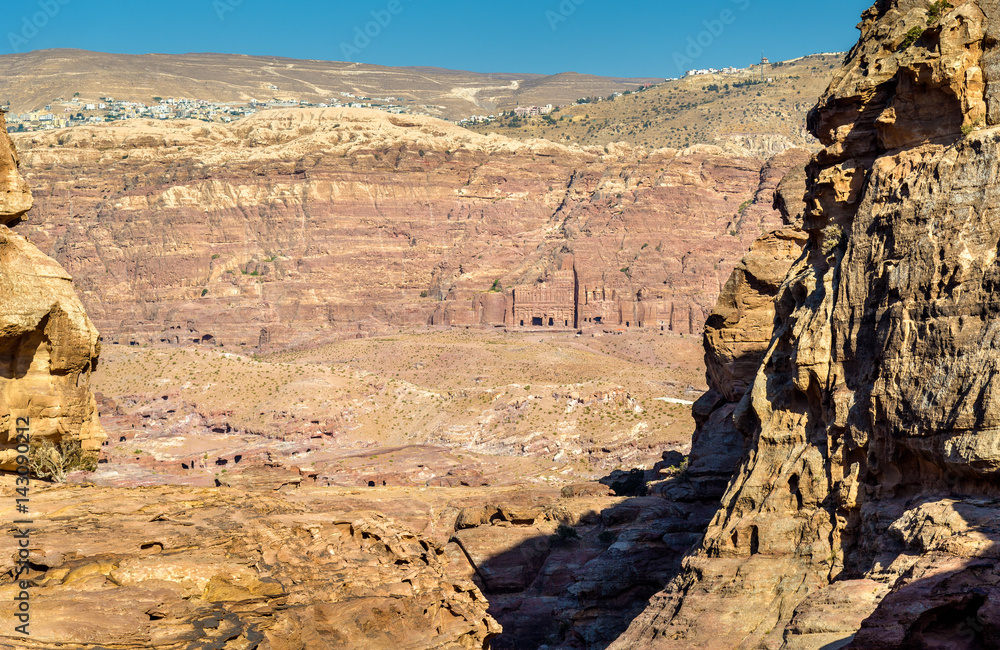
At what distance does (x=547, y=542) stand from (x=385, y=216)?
380ft

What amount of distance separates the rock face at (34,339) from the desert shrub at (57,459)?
26 cm

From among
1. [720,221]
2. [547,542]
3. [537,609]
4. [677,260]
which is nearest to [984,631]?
[537,609]

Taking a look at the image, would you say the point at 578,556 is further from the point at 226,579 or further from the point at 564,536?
the point at 226,579

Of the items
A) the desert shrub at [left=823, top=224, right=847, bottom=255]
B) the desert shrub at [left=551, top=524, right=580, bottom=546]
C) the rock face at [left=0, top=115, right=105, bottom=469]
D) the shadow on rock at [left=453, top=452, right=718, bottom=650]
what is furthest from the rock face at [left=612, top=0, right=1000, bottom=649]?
the desert shrub at [left=551, top=524, right=580, bottom=546]

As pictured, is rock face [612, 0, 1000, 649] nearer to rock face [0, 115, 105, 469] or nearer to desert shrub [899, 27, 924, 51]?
desert shrub [899, 27, 924, 51]

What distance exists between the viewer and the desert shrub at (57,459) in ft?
69.4

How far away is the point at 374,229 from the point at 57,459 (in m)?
136

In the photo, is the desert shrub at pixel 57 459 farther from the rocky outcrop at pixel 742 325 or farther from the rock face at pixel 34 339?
the rocky outcrop at pixel 742 325

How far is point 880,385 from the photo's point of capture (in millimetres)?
23328

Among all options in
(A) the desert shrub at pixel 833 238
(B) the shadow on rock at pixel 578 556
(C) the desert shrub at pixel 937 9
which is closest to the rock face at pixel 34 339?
(B) the shadow on rock at pixel 578 556

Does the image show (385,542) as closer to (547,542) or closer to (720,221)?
(547,542)

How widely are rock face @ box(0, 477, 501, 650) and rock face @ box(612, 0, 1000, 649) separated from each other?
632 cm

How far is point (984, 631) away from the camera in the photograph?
15.2 meters

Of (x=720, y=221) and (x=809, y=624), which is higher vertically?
(x=720, y=221)
